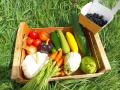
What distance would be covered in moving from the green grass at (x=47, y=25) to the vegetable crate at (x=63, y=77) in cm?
11

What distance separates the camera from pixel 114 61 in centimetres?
302

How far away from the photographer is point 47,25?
331 centimetres

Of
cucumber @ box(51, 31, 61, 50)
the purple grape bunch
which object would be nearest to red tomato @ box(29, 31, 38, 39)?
cucumber @ box(51, 31, 61, 50)

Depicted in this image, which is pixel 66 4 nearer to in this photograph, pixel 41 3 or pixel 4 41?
pixel 41 3

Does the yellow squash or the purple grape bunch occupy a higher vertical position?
the purple grape bunch

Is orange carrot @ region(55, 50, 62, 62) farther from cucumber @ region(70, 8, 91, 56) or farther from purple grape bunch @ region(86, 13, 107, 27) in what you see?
purple grape bunch @ region(86, 13, 107, 27)

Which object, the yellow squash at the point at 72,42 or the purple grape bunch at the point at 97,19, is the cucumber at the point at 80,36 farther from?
the purple grape bunch at the point at 97,19

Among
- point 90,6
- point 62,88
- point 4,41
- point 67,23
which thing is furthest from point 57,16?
point 62,88

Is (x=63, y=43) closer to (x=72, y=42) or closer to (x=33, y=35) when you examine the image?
(x=72, y=42)

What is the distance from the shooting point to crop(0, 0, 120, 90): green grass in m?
2.85

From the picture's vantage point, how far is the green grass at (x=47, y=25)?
9.36ft

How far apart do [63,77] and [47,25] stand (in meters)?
0.76

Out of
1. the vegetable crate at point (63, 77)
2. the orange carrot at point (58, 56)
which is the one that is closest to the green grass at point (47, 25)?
the vegetable crate at point (63, 77)

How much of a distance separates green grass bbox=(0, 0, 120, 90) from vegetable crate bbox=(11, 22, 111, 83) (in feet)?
0.35
